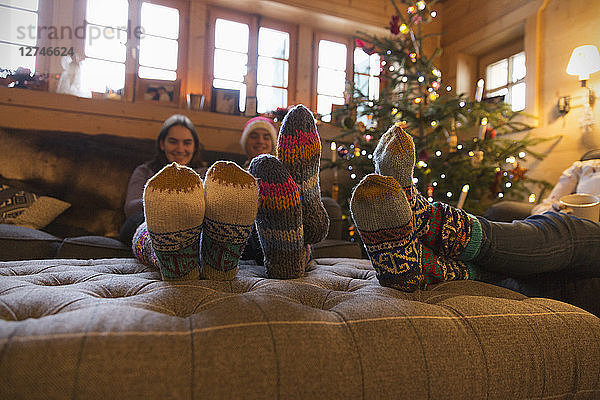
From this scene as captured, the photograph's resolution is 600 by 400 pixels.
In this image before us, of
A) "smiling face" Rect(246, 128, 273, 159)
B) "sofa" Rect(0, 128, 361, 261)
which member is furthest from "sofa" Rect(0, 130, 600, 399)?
"smiling face" Rect(246, 128, 273, 159)

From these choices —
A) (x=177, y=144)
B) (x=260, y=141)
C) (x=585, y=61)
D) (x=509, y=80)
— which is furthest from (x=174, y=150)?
(x=509, y=80)

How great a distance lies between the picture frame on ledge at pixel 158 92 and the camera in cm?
266

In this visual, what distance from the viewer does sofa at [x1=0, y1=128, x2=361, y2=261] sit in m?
1.50

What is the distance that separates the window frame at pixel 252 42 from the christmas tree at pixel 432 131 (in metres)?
0.88

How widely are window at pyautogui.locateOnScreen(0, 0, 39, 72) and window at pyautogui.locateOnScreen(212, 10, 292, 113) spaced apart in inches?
48.7

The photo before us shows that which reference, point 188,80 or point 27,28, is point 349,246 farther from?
point 27,28

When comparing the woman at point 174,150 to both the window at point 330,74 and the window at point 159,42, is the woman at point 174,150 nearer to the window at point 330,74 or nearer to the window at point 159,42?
the window at point 159,42

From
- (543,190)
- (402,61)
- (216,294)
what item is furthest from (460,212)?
(543,190)

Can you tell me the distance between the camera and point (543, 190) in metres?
2.73

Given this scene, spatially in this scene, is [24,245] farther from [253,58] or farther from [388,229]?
[253,58]

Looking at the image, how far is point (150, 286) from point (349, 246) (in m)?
0.94

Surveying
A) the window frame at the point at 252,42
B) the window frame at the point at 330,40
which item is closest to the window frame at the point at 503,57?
the window frame at the point at 330,40

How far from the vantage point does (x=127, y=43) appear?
9.35ft

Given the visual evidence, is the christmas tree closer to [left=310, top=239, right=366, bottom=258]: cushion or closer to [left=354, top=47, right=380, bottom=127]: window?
[left=354, top=47, right=380, bottom=127]: window
